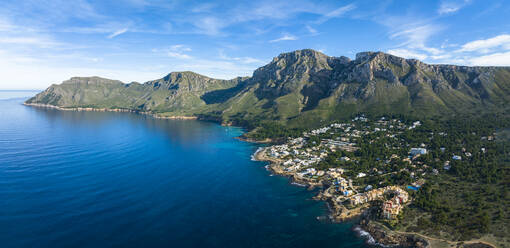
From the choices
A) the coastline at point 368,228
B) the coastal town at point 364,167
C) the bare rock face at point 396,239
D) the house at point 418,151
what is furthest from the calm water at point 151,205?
the house at point 418,151

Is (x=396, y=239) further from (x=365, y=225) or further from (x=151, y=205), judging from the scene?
(x=151, y=205)

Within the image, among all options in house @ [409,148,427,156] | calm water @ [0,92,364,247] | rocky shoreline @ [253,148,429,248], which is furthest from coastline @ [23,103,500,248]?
house @ [409,148,427,156]

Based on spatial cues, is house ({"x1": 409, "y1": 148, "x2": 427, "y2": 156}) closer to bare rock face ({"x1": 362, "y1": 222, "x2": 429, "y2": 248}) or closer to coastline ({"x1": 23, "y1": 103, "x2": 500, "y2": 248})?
coastline ({"x1": 23, "y1": 103, "x2": 500, "y2": 248})

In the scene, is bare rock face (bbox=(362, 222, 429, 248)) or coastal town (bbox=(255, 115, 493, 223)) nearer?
bare rock face (bbox=(362, 222, 429, 248))

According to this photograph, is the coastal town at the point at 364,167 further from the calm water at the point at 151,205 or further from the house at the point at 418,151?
the calm water at the point at 151,205

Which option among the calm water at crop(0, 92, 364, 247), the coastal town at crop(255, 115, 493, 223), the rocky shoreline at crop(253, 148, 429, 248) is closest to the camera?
the rocky shoreline at crop(253, 148, 429, 248)

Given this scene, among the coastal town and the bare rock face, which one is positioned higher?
the coastal town

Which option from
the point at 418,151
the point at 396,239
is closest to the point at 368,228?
the point at 396,239
